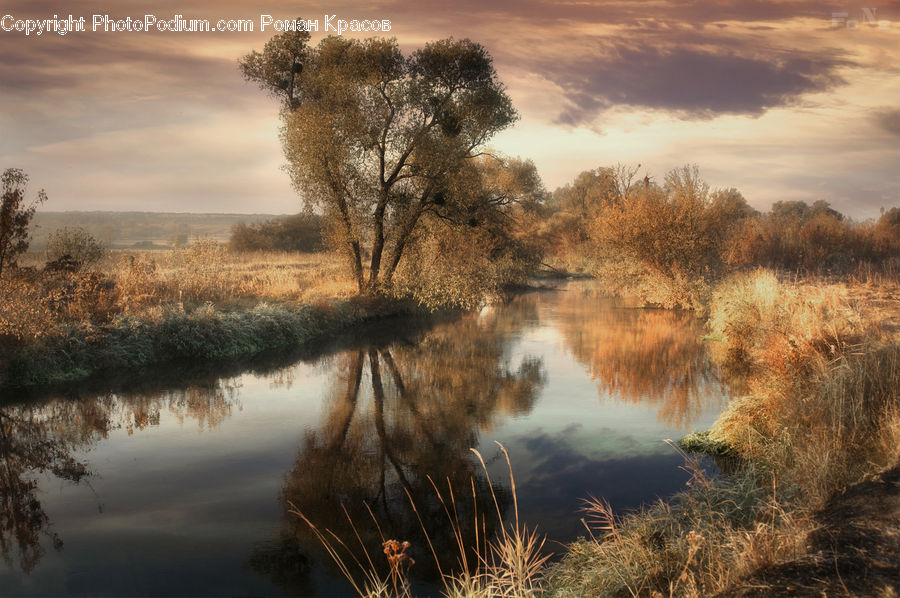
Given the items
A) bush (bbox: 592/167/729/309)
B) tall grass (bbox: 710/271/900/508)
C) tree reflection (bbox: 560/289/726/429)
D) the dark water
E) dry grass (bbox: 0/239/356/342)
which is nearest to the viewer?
the dark water

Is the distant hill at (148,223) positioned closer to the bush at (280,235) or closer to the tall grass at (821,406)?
the bush at (280,235)

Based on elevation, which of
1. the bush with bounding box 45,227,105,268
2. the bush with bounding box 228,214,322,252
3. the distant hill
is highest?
the distant hill

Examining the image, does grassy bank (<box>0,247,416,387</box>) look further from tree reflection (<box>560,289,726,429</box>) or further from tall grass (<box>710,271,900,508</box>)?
tall grass (<box>710,271,900,508</box>)

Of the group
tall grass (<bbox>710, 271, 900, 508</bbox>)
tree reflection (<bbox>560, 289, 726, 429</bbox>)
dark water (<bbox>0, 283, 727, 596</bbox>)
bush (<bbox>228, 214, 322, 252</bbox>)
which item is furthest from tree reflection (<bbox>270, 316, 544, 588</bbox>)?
bush (<bbox>228, 214, 322, 252</bbox>)

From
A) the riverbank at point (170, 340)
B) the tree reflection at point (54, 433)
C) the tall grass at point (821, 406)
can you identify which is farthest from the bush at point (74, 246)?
the tall grass at point (821, 406)

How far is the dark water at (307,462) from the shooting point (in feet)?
19.6

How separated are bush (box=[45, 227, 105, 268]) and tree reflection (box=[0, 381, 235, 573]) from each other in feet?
25.0

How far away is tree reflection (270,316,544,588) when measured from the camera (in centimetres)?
660

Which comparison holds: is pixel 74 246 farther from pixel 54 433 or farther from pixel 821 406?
pixel 821 406

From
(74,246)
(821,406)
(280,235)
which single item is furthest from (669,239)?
(280,235)

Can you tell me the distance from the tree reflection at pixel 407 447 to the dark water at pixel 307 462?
35mm

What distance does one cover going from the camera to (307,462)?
28.3ft

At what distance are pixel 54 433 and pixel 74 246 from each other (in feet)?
34.1

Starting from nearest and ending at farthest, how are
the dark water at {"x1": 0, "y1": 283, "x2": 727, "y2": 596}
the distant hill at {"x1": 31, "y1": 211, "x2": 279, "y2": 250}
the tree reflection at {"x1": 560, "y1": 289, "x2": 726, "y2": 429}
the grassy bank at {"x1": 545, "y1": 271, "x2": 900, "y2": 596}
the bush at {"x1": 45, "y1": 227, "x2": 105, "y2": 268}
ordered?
the grassy bank at {"x1": 545, "y1": 271, "x2": 900, "y2": 596}
the dark water at {"x1": 0, "y1": 283, "x2": 727, "y2": 596}
the tree reflection at {"x1": 560, "y1": 289, "x2": 726, "y2": 429}
the bush at {"x1": 45, "y1": 227, "x2": 105, "y2": 268}
the distant hill at {"x1": 31, "y1": 211, "x2": 279, "y2": 250}
